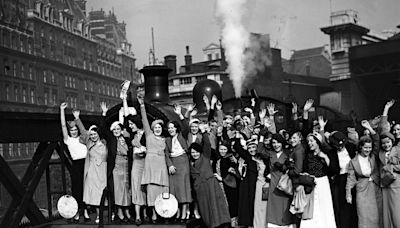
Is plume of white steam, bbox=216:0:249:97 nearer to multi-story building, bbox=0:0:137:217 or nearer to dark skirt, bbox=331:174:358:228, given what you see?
multi-story building, bbox=0:0:137:217

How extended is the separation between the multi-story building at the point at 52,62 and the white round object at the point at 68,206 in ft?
77.6

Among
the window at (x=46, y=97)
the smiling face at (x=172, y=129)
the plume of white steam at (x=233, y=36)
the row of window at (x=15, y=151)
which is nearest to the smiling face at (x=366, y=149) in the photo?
the smiling face at (x=172, y=129)

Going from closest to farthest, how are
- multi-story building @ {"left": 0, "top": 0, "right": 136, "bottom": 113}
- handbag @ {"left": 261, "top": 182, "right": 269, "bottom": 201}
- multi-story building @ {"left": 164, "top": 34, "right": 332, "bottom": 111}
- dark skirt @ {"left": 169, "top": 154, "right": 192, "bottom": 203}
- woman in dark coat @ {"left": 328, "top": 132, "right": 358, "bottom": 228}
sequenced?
handbag @ {"left": 261, "top": 182, "right": 269, "bottom": 201}, woman in dark coat @ {"left": 328, "top": 132, "right": 358, "bottom": 228}, dark skirt @ {"left": 169, "top": 154, "right": 192, "bottom": 203}, multi-story building @ {"left": 0, "top": 0, "right": 136, "bottom": 113}, multi-story building @ {"left": 164, "top": 34, "right": 332, "bottom": 111}

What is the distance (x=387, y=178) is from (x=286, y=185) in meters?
1.32

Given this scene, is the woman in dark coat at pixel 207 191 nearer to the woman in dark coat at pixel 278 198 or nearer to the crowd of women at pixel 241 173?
the crowd of women at pixel 241 173

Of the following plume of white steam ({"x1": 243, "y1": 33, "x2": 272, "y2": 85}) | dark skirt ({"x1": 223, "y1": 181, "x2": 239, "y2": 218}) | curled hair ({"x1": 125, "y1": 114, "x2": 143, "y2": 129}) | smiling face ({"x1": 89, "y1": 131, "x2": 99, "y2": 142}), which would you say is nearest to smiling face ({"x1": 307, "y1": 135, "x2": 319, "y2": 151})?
dark skirt ({"x1": 223, "y1": 181, "x2": 239, "y2": 218})

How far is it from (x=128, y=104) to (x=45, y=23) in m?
30.5

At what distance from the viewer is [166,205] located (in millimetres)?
7383

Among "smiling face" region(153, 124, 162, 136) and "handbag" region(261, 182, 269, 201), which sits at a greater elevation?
"smiling face" region(153, 124, 162, 136)

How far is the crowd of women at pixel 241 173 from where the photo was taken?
6.96 m

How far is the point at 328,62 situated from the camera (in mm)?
60875

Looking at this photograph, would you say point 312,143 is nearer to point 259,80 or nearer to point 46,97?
point 46,97

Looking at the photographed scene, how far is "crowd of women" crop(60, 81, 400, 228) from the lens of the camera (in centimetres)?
696

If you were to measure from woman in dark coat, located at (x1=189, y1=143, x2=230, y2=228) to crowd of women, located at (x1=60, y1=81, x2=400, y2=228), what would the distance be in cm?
1
